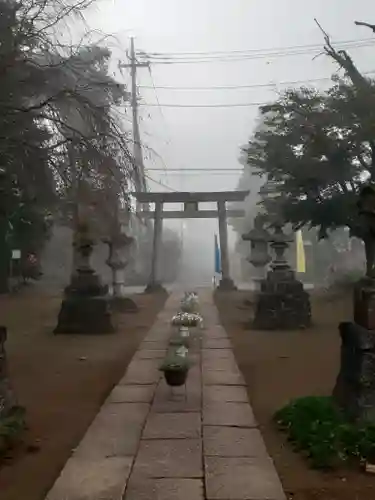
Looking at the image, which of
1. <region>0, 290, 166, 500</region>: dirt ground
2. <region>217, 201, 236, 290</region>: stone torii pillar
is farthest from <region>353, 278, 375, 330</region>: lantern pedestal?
<region>217, 201, 236, 290</region>: stone torii pillar

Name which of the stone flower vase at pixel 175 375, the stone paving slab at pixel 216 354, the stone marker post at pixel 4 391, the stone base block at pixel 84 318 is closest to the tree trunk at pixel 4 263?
the stone base block at pixel 84 318

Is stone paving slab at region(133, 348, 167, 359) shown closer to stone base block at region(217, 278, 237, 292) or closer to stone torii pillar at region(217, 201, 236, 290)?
stone base block at region(217, 278, 237, 292)

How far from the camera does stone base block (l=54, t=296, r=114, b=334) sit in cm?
1457

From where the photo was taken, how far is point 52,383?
8.76m

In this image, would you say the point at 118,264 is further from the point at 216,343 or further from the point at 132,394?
the point at 132,394

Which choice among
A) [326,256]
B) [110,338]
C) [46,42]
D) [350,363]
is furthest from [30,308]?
[326,256]

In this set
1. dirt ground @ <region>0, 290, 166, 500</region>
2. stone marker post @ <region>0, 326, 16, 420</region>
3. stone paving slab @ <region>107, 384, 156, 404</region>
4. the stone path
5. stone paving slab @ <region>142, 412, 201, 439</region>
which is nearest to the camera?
the stone path

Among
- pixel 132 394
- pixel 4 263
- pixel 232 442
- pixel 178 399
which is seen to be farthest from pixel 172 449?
pixel 4 263

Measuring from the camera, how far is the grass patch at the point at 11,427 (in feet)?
18.4

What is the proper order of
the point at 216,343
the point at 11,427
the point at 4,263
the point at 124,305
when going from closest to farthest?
the point at 11,427 < the point at 216,343 < the point at 124,305 < the point at 4,263

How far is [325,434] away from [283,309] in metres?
10.0

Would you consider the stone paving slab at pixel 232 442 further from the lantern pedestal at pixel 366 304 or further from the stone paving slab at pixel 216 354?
the stone paving slab at pixel 216 354

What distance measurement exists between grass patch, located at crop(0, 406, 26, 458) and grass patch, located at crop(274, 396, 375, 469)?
7.99 ft

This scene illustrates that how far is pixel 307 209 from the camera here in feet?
59.1
